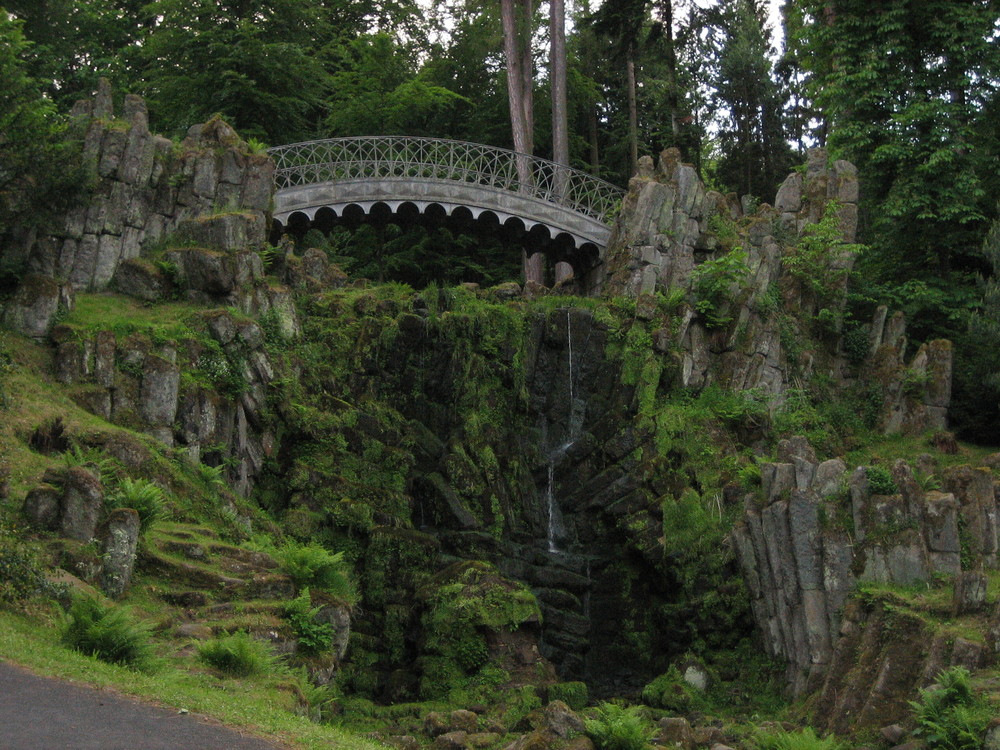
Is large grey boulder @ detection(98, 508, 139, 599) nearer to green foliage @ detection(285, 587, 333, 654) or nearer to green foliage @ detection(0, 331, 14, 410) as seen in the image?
green foliage @ detection(285, 587, 333, 654)

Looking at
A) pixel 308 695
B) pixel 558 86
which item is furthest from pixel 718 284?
pixel 308 695

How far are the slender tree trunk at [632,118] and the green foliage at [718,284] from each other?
12.2m

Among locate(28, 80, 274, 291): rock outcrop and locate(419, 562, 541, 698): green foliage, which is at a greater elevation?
locate(28, 80, 274, 291): rock outcrop

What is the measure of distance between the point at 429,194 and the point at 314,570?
18115mm

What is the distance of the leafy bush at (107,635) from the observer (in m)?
12.9

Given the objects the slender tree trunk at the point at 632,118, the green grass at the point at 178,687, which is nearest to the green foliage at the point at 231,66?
the slender tree trunk at the point at 632,118

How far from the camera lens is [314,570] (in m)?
18.3

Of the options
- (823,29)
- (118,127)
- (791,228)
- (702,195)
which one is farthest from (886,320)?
(118,127)

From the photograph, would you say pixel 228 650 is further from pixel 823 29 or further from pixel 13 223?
pixel 823 29

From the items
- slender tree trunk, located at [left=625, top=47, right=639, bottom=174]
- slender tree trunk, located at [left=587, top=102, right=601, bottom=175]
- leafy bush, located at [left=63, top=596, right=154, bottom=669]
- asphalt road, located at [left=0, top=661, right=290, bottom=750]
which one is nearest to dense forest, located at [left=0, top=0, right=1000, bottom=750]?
leafy bush, located at [left=63, top=596, right=154, bottom=669]

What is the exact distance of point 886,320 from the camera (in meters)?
33.2

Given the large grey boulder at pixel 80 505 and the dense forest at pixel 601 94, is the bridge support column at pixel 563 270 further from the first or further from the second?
the large grey boulder at pixel 80 505

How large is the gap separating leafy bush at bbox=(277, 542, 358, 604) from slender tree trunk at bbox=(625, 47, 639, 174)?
91.0 feet

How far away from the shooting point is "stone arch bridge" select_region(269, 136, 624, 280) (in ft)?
110
